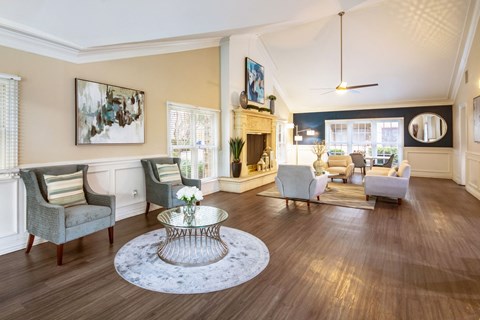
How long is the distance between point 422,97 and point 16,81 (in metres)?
10.6

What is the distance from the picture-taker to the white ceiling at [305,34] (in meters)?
3.07

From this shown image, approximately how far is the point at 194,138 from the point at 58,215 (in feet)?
11.7

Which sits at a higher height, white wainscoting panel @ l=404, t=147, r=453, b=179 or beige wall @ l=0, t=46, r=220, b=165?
beige wall @ l=0, t=46, r=220, b=165

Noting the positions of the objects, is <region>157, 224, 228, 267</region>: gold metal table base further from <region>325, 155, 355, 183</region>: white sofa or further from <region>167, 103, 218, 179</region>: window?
<region>325, 155, 355, 183</region>: white sofa

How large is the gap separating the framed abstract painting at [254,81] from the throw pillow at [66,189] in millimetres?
5112

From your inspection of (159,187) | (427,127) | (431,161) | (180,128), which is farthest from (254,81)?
(431,161)

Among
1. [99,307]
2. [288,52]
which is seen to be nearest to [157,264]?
[99,307]

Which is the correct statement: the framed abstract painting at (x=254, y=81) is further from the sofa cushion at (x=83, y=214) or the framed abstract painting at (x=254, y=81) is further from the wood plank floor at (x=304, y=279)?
the sofa cushion at (x=83, y=214)

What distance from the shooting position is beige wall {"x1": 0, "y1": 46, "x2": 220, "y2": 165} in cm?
326

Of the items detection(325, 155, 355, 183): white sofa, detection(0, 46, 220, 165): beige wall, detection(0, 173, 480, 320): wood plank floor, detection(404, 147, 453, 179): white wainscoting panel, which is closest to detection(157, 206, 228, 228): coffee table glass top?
detection(0, 173, 480, 320): wood plank floor

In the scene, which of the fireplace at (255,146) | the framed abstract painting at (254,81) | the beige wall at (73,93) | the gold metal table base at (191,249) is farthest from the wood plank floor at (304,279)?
the framed abstract painting at (254,81)

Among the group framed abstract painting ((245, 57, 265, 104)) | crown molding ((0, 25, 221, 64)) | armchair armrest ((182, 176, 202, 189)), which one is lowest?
armchair armrest ((182, 176, 202, 189))

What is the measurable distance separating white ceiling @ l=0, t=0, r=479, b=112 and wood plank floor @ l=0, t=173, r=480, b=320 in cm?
260

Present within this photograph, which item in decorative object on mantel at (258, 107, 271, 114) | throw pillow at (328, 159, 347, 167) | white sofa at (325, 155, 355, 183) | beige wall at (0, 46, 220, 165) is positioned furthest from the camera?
throw pillow at (328, 159, 347, 167)
